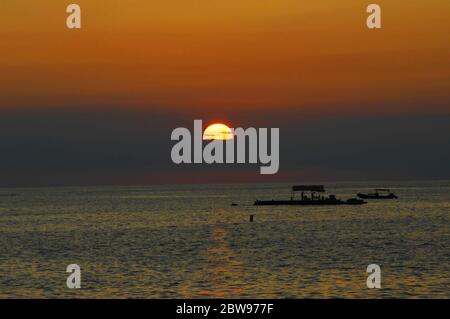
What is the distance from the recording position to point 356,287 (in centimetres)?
4669

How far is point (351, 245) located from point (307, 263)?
23540mm

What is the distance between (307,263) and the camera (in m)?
62.7

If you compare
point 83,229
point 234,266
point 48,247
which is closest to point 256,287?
point 234,266

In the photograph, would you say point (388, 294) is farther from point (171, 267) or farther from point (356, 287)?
point (171, 267)
